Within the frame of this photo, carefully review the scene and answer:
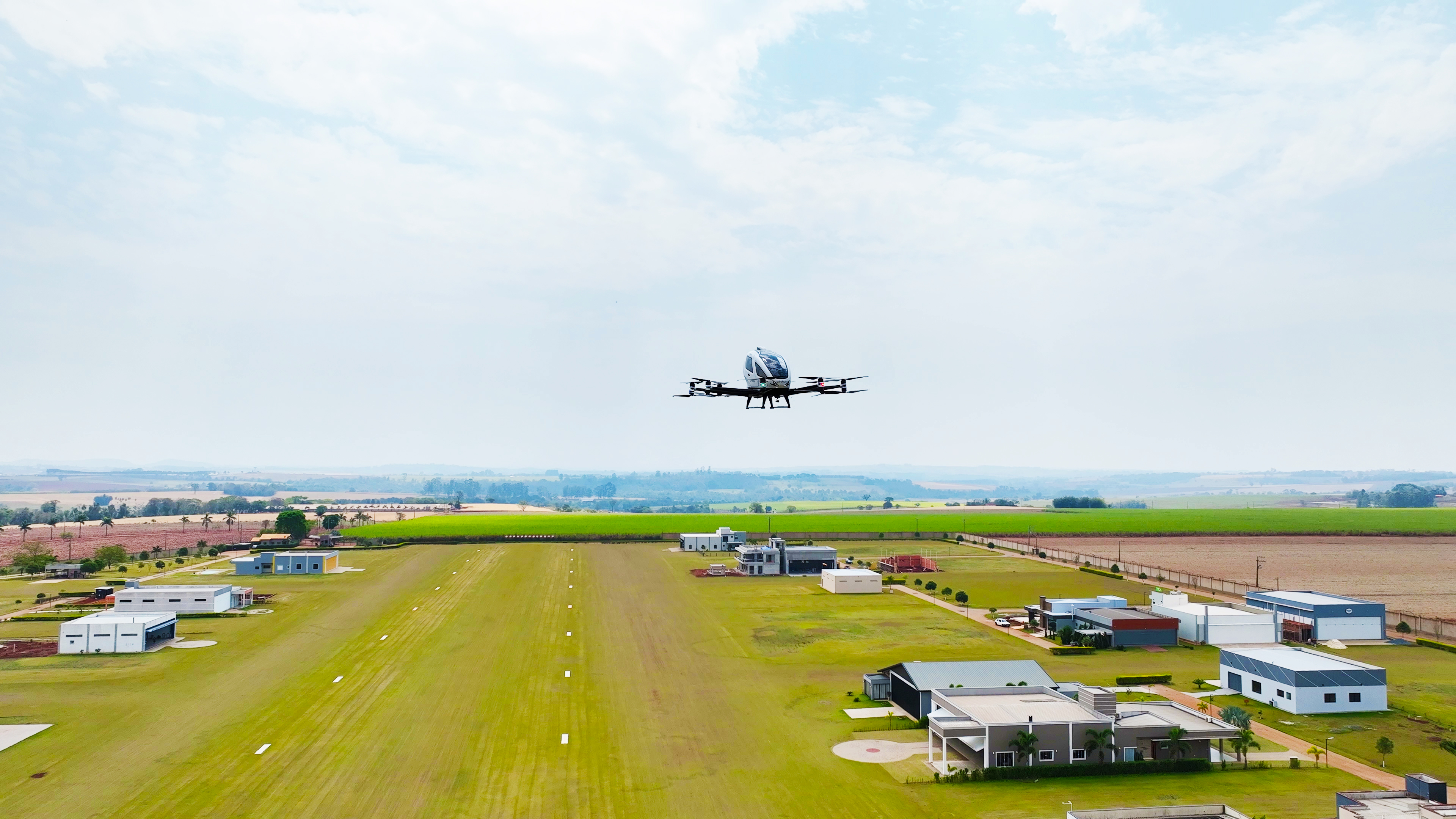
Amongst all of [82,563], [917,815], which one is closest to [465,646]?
[917,815]

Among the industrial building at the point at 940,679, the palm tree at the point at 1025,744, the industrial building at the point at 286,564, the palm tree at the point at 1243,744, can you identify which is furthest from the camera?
the industrial building at the point at 286,564

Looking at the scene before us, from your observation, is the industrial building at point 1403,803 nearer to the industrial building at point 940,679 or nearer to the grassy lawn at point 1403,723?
the grassy lawn at point 1403,723

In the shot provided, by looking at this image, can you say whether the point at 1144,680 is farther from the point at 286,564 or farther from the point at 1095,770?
the point at 286,564

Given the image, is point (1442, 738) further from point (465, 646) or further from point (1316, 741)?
point (465, 646)

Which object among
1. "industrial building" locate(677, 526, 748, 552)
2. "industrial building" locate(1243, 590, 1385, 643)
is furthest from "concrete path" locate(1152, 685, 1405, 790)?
"industrial building" locate(677, 526, 748, 552)

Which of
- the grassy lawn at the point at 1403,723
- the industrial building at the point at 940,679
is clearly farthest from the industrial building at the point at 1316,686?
the industrial building at the point at 940,679

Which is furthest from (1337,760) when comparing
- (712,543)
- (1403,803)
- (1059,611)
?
(712,543)

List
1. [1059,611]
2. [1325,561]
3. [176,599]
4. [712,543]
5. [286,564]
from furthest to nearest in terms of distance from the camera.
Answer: [712,543] < [1325,561] < [286,564] < [176,599] < [1059,611]
